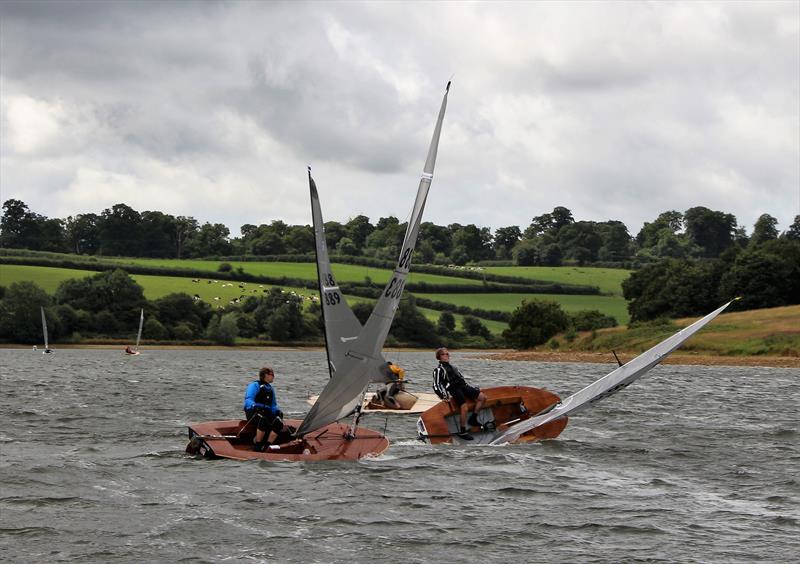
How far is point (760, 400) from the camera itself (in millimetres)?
41750

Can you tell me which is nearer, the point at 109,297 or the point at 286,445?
the point at 286,445

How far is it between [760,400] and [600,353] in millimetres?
49293

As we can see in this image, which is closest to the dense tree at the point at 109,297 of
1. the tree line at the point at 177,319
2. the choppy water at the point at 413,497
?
the tree line at the point at 177,319

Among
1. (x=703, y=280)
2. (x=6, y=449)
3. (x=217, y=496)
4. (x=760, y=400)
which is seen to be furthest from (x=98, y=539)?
(x=703, y=280)

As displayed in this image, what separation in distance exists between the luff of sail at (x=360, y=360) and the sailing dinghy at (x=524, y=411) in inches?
143

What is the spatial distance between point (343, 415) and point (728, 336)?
66.6 metres

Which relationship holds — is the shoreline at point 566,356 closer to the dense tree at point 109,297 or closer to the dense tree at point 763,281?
the dense tree at point 109,297

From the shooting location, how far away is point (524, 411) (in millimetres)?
27219

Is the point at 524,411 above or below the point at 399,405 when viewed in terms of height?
above

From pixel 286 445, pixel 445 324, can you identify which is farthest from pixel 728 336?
pixel 286 445

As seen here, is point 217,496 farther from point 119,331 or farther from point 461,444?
point 119,331

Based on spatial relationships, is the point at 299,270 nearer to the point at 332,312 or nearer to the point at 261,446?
the point at 332,312

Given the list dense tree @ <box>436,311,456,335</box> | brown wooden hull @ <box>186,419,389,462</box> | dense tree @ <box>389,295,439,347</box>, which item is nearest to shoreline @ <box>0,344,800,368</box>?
dense tree @ <box>389,295,439,347</box>

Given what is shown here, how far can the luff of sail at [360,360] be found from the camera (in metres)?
22.5
